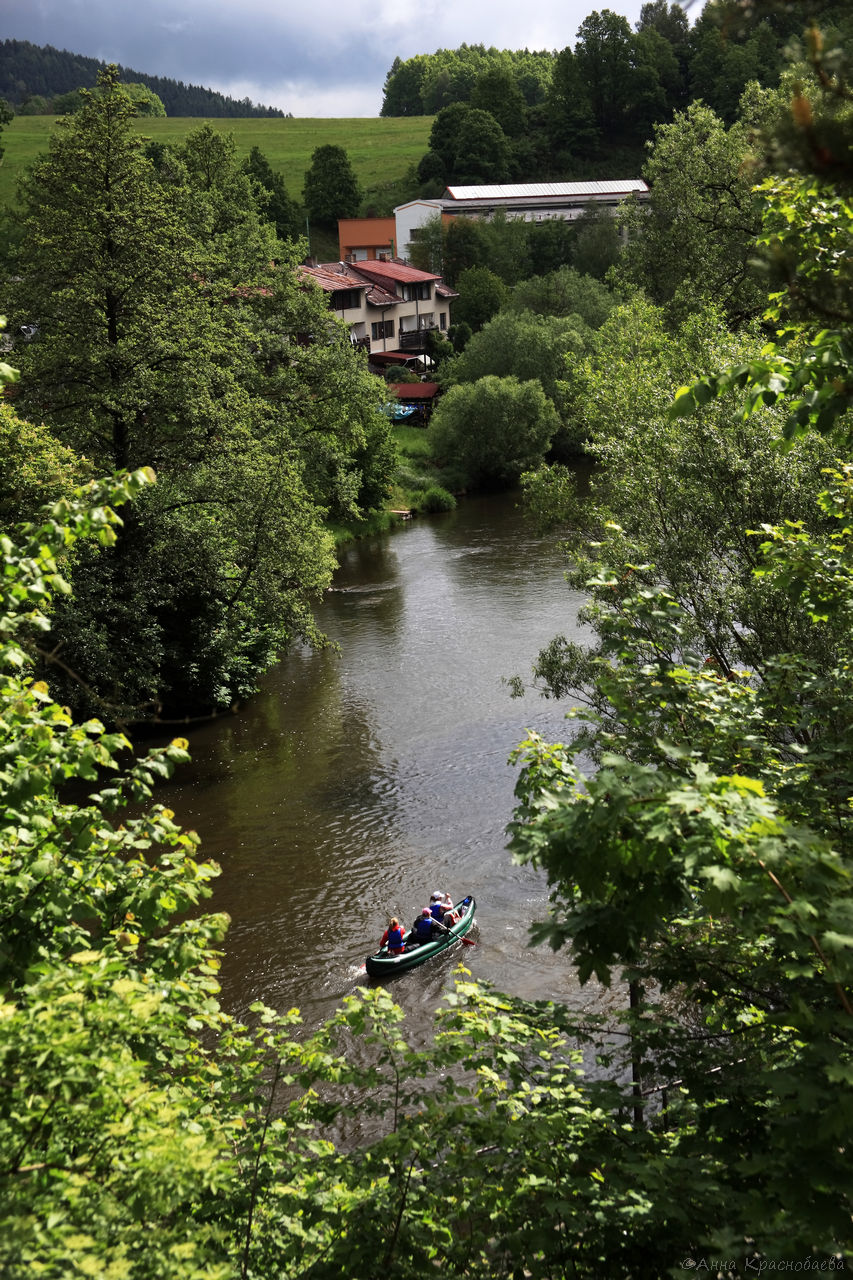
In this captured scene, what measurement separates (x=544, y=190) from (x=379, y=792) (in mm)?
103279

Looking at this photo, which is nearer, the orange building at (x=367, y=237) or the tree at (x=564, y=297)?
the tree at (x=564, y=297)

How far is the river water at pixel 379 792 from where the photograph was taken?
1700 cm

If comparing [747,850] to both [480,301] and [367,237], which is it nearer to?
[480,301]

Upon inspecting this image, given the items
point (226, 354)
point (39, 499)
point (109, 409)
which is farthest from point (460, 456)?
point (39, 499)

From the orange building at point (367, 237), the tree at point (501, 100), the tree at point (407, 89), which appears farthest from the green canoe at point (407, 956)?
the tree at point (407, 89)

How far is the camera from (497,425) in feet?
180

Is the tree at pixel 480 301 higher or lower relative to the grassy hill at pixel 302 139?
lower

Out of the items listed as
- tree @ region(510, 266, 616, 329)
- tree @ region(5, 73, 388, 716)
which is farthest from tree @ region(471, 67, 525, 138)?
Answer: tree @ region(5, 73, 388, 716)

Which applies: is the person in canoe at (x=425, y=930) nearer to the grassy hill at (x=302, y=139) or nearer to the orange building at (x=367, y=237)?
the orange building at (x=367, y=237)

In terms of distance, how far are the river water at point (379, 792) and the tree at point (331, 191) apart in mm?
80707

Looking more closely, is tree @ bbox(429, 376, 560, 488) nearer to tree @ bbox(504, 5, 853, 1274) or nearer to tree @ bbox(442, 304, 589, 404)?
tree @ bbox(442, 304, 589, 404)

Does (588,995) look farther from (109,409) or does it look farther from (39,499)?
(109,409)

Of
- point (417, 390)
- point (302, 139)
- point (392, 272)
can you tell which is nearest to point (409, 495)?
point (417, 390)

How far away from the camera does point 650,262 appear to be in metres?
31.2
